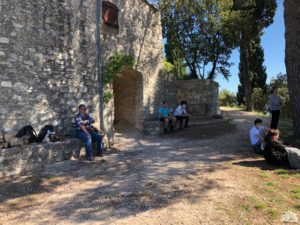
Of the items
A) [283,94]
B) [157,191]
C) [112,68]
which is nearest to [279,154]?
[157,191]

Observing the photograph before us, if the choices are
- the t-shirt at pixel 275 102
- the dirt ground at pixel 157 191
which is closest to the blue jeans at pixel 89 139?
the dirt ground at pixel 157 191

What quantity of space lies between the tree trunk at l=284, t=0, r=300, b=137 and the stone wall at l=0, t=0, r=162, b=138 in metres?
4.95

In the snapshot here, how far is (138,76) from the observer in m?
11.6

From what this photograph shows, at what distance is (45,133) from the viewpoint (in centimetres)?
745

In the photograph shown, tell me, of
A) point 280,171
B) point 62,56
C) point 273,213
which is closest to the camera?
point 273,213

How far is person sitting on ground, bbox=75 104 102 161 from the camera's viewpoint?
7746 millimetres

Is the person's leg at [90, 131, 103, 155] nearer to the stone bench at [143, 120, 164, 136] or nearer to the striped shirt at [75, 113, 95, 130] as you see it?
the striped shirt at [75, 113, 95, 130]

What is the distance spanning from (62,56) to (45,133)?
214cm

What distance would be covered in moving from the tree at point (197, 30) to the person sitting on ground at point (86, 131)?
935cm

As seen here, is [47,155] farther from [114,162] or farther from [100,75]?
[100,75]

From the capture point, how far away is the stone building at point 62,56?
7172 mm

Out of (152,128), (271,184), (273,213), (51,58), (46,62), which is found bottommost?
(273,213)

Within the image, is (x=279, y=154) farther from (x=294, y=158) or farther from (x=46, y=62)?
(x=46, y=62)

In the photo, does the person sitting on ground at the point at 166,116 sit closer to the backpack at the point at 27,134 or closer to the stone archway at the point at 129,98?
the stone archway at the point at 129,98
